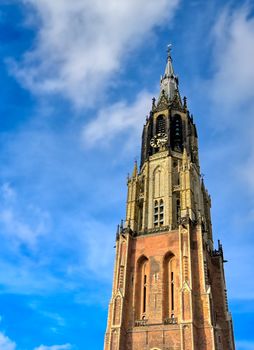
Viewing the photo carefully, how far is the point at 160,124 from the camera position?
57.3 m

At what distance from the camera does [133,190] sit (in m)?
50.8

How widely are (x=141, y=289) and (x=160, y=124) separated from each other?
25939mm

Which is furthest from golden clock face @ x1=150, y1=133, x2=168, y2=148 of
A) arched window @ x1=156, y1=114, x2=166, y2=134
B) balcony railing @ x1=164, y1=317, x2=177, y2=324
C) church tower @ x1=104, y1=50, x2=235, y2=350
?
balcony railing @ x1=164, y1=317, x2=177, y2=324

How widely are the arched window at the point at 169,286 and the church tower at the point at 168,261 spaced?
10 cm

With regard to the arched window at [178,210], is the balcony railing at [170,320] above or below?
below

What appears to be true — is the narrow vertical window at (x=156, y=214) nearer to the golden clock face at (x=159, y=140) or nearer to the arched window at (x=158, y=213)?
the arched window at (x=158, y=213)

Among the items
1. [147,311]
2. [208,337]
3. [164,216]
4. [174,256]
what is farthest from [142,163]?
[208,337]

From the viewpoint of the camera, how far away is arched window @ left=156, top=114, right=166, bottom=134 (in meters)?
56.4

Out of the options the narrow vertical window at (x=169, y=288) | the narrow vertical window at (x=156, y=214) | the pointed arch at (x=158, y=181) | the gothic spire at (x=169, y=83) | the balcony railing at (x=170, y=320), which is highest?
the gothic spire at (x=169, y=83)

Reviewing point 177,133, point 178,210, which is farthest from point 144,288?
point 177,133

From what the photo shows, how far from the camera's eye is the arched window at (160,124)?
185 feet

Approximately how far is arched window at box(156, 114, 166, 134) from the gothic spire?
17.8 feet

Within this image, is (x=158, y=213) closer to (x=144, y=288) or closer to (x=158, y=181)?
(x=158, y=181)

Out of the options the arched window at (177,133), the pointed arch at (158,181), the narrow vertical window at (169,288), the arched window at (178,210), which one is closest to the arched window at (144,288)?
the narrow vertical window at (169,288)
